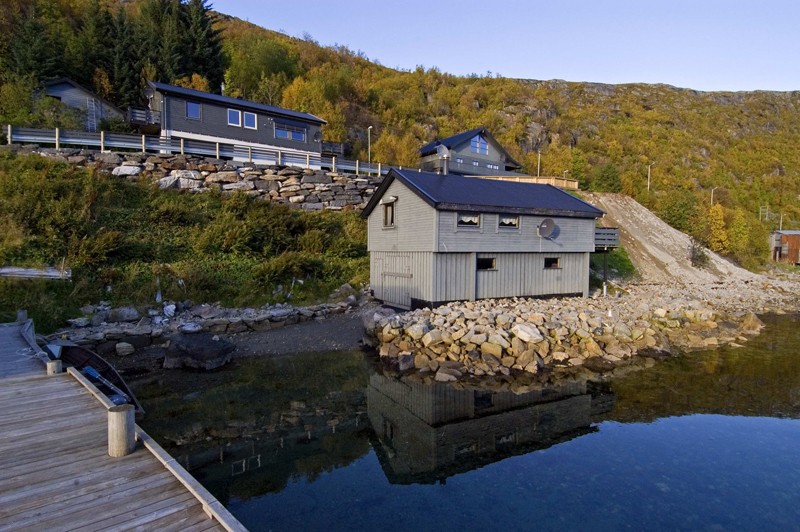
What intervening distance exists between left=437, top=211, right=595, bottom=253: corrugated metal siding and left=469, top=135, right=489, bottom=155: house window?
21.9 meters

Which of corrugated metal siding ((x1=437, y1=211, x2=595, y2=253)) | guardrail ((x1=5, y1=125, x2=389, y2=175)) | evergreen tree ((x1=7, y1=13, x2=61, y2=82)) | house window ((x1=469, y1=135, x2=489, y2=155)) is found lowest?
corrugated metal siding ((x1=437, y1=211, x2=595, y2=253))

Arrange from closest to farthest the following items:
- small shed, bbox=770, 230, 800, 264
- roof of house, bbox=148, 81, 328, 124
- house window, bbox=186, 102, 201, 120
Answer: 1. roof of house, bbox=148, 81, 328, 124
2. house window, bbox=186, 102, 201, 120
3. small shed, bbox=770, 230, 800, 264

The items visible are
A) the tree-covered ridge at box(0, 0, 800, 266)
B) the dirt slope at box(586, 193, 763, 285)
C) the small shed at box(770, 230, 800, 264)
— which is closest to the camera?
the dirt slope at box(586, 193, 763, 285)

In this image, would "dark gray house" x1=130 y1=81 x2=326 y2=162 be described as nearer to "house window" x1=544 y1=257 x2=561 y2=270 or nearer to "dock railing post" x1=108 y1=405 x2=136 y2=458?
"house window" x1=544 y1=257 x2=561 y2=270

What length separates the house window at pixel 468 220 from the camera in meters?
17.0

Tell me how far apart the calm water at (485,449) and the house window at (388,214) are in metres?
8.16

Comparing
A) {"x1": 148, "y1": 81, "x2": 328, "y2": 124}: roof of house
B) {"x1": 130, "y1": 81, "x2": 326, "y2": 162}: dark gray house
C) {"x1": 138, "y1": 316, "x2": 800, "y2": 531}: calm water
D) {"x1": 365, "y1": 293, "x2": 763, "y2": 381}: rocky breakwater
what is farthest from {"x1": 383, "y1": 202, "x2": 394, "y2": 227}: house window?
{"x1": 148, "y1": 81, "x2": 328, "y2": 124}: roof of house

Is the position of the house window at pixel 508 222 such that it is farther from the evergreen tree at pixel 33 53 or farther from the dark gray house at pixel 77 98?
the evergreen tree at pixel 33 53

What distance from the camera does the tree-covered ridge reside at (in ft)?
121

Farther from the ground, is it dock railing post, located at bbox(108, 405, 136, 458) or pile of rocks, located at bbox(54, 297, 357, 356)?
dock railing post, located at bbox(108, 405, 136, 458)

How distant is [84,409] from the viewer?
22.2 feet

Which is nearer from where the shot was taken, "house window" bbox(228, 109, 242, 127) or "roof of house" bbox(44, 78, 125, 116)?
"house window" bbox(228, 109, 242, 127)

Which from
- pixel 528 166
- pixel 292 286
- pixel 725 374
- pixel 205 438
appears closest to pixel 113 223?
pixel 292 286

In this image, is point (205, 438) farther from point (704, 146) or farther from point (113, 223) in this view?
point (704, 146)
